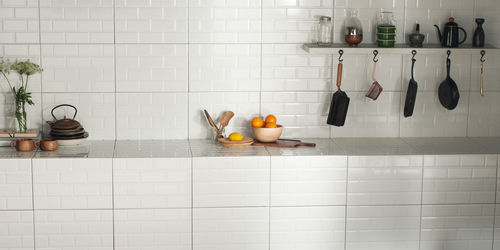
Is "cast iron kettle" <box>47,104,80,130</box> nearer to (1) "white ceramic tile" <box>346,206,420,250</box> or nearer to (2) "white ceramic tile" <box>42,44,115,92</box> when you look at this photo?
(2) "white ceramic tile" <box>42,44,115,92</box>

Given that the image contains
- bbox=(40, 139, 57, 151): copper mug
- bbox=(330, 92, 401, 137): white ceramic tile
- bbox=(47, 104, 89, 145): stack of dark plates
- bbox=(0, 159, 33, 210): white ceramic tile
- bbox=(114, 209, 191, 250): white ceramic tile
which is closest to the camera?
bbox=(0, 159, 33, 210): white ceramic tile

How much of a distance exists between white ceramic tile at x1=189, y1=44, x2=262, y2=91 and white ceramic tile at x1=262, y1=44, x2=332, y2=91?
0.19 feet

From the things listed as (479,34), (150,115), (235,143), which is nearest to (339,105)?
(235,143)

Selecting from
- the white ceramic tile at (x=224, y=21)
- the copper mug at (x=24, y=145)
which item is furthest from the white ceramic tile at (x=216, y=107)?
the copper mug at (x=24, y=145)

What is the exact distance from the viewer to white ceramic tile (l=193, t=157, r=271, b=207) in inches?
157

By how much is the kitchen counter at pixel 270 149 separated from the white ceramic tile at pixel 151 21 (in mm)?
596

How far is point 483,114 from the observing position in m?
4.60

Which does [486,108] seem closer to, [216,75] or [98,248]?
[216,75]

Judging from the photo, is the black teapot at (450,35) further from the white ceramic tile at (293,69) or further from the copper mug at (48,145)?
the copper mug at (48,145)

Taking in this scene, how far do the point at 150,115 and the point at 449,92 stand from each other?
176cm

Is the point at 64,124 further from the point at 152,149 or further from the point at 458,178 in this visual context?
the point at 458,178

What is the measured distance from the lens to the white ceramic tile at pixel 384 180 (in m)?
4.06

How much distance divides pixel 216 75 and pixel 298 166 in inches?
30.3

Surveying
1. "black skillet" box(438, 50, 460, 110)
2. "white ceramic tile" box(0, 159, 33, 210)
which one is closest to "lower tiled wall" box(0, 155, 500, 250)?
"white ceramic tile" box(0, 159, 33, 210)
